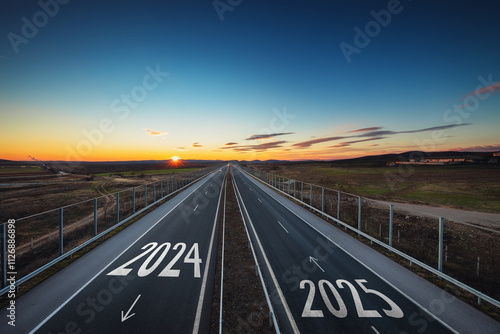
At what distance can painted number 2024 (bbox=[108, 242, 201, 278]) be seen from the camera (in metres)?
9.59

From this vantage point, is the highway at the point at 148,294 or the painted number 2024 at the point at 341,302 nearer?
the highway at the point at 148,294

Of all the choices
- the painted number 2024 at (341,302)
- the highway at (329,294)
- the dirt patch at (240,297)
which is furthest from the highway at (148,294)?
the painted number 2024 at (341,302)

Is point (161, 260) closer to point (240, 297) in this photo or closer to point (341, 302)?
point (240, 297)

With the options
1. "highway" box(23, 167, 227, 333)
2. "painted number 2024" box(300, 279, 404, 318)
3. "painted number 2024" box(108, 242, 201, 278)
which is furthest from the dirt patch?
"painted number 2024" box(300, 279, 404, 318)

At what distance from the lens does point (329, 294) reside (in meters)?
8.19

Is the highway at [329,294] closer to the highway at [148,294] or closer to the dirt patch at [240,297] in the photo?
the dirt patch at [240,297]

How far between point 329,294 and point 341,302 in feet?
1.78

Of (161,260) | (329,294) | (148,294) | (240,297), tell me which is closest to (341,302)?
(329,294)

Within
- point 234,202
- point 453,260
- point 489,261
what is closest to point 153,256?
point 234,202

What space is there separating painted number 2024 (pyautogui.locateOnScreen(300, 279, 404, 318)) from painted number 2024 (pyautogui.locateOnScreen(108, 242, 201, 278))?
4994mm

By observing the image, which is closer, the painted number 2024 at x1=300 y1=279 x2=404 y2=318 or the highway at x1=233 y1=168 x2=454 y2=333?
the highway at x1=233 y1=168 x2=454 y2=333

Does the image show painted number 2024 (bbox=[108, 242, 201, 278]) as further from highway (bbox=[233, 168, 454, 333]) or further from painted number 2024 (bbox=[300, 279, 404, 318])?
painted number 2024 (bbox=[300, 279, 404, 318])

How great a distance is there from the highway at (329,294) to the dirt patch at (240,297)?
0.62 metres

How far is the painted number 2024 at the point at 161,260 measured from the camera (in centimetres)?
959
